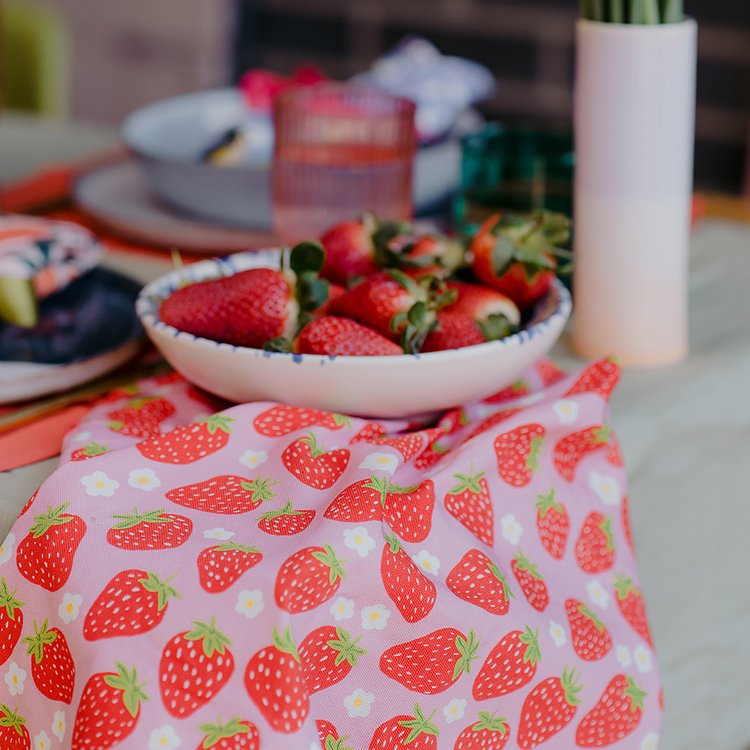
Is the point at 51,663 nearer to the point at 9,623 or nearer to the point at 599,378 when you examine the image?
the point at 9,623

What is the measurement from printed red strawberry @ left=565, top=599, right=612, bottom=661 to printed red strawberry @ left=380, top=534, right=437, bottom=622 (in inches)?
4.1

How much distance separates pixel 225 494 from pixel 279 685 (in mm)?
136

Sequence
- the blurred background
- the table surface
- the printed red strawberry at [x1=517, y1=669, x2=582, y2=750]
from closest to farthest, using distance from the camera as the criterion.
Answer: the printed red strawberry at [x1=517, y1=669, x2=582, y2=750], the table surface, the blurred background

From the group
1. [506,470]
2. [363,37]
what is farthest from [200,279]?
[363,37]

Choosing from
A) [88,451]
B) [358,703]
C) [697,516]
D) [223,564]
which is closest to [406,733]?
[358,703]

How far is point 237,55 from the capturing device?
3457mm

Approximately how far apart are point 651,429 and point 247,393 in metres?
0.31

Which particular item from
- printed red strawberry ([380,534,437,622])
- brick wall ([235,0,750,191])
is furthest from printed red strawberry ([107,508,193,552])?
brick wall ([235,0,750,191])

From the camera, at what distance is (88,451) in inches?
27.1

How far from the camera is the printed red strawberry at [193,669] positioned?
0.56 metres

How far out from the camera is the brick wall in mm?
2564

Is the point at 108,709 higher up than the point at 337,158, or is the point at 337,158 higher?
the point at 337,158

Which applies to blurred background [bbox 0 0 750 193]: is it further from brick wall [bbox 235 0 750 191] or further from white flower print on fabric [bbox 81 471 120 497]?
white flower print on fabric [bbox 81 471 120 497]

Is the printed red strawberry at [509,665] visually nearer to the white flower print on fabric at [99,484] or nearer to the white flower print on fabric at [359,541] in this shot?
the white flower print on fabric at [359,541]
